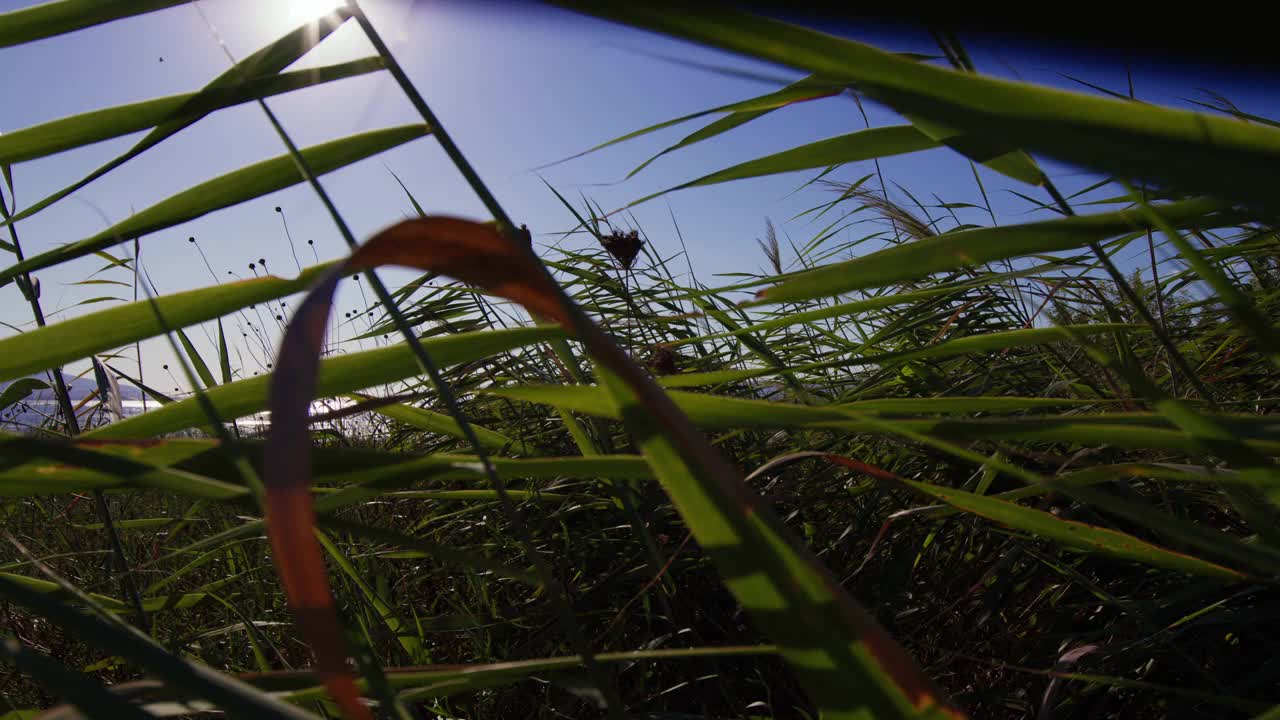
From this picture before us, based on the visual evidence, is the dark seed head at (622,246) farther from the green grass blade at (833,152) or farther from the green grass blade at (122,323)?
the green grass blade at (122,323)

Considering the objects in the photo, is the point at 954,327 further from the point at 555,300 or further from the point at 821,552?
the point at 555,300

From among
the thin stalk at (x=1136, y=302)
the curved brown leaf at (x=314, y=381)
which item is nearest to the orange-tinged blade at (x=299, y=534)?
Result: the curved brown leaf at (x=314, y=381)

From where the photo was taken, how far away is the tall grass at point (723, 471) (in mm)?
277

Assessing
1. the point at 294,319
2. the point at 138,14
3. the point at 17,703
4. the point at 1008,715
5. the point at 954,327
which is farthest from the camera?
the point at 954,327

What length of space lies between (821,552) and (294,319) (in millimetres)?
861

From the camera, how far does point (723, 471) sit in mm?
273

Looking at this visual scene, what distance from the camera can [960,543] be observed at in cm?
98

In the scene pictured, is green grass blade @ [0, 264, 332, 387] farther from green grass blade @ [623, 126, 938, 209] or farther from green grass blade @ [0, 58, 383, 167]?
green grass blade @ [623, 126, 938, 209]

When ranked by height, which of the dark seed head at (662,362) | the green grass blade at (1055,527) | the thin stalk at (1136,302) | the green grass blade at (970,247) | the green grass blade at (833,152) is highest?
the dark seed head at (662,362)

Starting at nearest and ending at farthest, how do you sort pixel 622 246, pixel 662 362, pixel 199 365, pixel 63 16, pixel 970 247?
pixel 970 247
pixel 63 16
pixel 199 365
pixel 662 362
pixel 622 246

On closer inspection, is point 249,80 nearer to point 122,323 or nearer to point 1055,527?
point 122,323

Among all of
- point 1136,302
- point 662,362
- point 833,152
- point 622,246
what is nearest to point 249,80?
point 833,152

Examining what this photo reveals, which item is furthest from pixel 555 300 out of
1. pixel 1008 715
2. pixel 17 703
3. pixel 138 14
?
pixel 17 703

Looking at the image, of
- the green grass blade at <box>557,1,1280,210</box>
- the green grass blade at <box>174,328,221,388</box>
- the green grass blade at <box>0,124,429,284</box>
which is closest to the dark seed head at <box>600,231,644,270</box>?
the green grass blade at <box>174,328,221,388</box>
